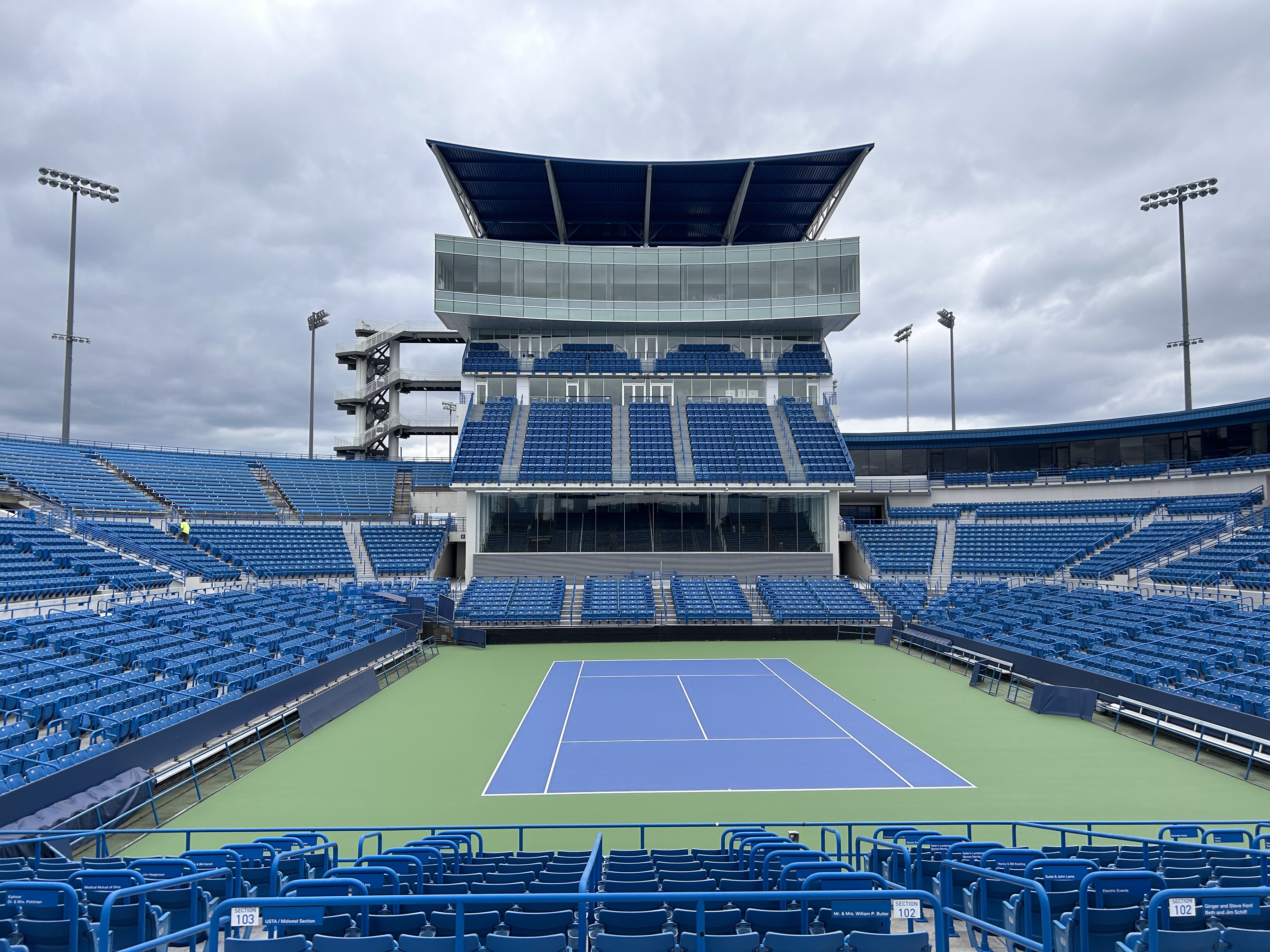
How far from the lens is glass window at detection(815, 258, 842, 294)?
43031 millimetres

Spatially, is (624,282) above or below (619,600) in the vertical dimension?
above

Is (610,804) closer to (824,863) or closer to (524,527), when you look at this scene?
(824,863)

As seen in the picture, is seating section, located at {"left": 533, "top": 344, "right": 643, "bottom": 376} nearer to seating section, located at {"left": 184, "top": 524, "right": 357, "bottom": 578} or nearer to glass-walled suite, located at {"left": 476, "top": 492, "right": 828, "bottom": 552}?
glass-walled suite, located at {"left": 476, "top": 492, "right": 828, "bottom": 552}

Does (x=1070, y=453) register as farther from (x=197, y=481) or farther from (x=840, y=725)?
(x=197, y=481)

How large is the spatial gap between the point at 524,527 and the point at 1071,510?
1074 inches

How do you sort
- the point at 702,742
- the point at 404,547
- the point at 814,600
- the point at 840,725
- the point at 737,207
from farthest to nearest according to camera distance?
1. the point at 737,207
2. the point at 404,547
3. the point at 814,600
4. the point at 840,725
5. the point at 702,742

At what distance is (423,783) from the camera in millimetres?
12797

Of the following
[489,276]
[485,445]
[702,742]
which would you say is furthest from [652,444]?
[702,742]

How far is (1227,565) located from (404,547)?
3481 cm

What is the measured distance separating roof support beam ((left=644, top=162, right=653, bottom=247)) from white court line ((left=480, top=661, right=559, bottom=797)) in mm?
28791

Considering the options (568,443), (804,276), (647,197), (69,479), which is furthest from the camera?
(804,276)

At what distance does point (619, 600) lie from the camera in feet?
102

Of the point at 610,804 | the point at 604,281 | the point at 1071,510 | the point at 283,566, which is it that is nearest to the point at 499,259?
the point at 604,281

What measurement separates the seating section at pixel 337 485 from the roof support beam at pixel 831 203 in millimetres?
30094
